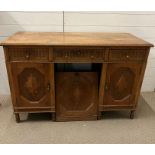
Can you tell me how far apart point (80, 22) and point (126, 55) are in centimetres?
71

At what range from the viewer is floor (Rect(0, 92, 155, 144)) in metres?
1.56

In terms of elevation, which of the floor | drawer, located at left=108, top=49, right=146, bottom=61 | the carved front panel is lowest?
the floor

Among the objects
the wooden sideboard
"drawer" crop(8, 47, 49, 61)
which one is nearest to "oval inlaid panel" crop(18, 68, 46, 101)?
the wooden sideboard

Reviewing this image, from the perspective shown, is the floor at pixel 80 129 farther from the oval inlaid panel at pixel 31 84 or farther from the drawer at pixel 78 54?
the drawer at pixel 78 54

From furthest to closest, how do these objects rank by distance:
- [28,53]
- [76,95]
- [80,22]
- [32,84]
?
[80,22] < [76,95] < [32,84] < [28,53]

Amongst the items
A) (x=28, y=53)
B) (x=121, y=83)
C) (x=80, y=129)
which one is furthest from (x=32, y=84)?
(x=121, y=83)

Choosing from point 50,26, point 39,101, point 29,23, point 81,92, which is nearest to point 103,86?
point 81,92

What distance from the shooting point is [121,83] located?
1.66m

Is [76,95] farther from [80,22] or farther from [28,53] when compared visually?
[80,22]

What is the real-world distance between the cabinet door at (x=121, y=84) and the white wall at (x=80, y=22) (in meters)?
0.61

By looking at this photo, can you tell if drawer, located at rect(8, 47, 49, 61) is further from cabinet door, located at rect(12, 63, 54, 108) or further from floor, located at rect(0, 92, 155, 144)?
floor, located at rect(0, 92, 155, 144)

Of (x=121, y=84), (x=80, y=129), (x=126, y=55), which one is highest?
(x=126, y=55)

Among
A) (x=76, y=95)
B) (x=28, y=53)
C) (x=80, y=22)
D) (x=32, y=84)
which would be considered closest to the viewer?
(x=28, y=53)

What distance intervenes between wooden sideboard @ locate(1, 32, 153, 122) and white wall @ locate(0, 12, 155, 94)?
329 millimetres
